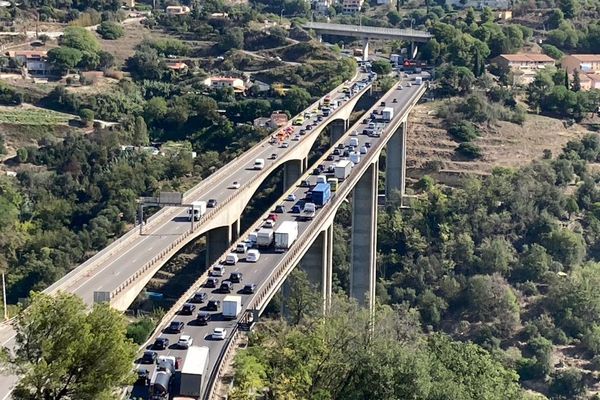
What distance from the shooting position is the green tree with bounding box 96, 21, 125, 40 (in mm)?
100750

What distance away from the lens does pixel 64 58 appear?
89.4 metres

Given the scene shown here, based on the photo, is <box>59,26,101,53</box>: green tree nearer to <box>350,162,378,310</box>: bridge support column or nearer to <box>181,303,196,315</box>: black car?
<box>350,162,378,310</box>: bridge support column

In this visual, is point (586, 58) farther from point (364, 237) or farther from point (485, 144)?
point (364, 237)

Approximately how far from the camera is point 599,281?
56.6 metres

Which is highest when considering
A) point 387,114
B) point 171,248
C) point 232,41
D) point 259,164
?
point 232,41

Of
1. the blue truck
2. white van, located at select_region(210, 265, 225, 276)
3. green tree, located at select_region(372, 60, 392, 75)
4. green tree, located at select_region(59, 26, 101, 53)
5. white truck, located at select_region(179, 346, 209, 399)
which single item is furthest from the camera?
green tree, located at select_region(59, 26, 101, 53)

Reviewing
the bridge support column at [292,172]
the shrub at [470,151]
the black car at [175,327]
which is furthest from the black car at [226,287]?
the shrub at [470,151]

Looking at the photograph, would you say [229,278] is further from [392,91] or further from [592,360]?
[392,91]

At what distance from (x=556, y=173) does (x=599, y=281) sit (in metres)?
14.3

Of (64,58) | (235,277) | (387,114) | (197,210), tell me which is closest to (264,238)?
(197,210)

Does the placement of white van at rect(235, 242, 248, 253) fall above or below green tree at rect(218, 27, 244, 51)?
below

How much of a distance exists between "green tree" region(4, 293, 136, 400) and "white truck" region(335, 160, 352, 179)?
3129 centimetres

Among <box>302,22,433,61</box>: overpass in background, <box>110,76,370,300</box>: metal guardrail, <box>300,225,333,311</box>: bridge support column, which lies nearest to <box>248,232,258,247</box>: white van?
<box>110,76,370,300</box>: metal guardrail

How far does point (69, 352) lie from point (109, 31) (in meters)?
81.9
